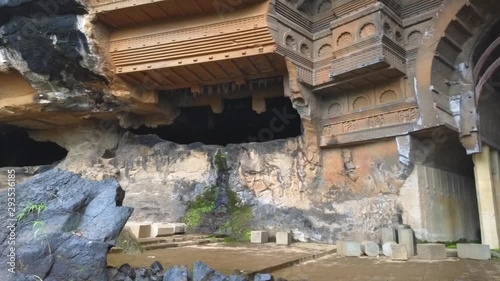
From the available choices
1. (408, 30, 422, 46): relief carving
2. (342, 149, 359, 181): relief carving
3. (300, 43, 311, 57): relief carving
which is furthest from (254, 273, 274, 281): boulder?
(408, 30, 422, 46): relief carving

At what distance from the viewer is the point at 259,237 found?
8.73m

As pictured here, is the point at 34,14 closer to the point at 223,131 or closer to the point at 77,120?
the point at 77,120

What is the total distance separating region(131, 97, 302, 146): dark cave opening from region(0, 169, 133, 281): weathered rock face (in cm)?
713

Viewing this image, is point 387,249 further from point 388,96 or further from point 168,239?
point 168,239

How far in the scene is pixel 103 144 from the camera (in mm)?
12391

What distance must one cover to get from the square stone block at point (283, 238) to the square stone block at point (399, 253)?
2.51m

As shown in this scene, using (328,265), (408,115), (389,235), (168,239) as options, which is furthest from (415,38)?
(168,239)

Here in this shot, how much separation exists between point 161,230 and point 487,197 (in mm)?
7177

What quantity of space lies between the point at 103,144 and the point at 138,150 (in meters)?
1.41

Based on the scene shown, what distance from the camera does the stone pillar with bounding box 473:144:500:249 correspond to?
8.11 meters

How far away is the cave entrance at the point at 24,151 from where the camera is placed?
15367 mm

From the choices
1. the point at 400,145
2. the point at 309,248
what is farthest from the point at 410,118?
the point at 309,248

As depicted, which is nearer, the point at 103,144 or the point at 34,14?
the point at 34,14

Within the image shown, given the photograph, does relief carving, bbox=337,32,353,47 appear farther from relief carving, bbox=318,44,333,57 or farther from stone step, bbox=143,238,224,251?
stone step, bbox=143,238,224,251
